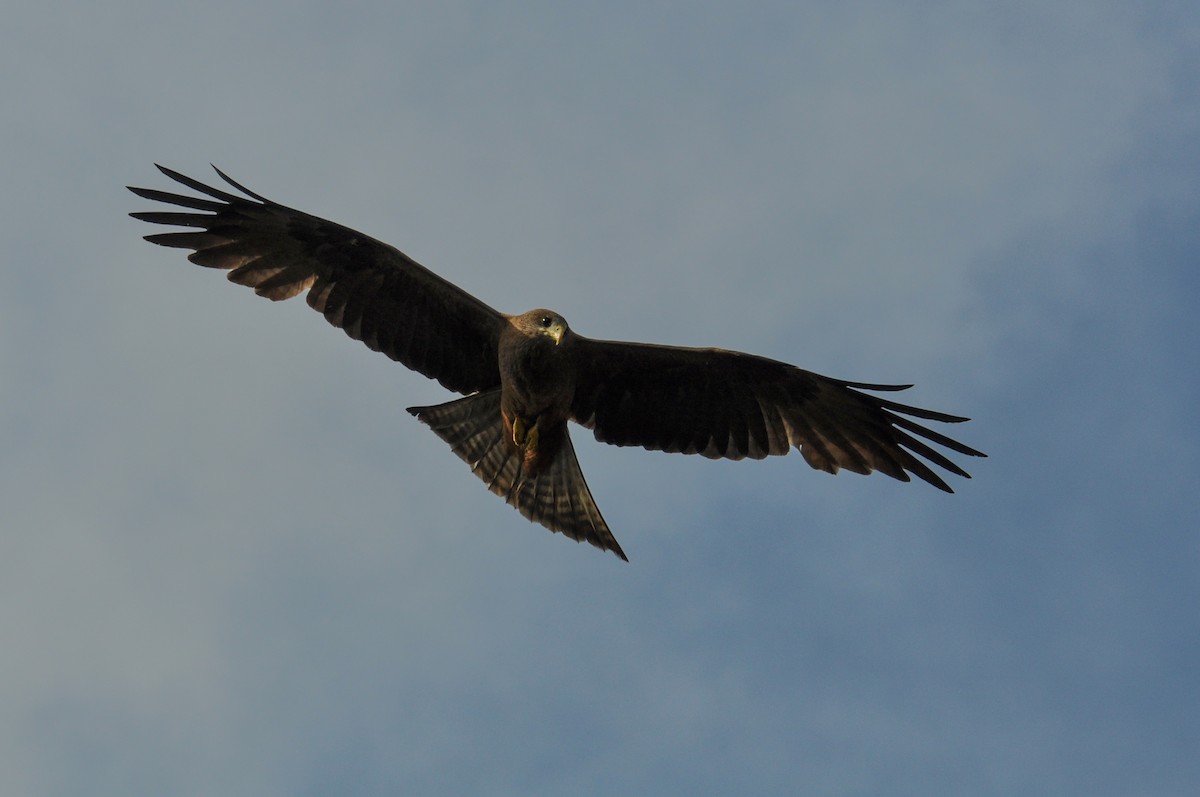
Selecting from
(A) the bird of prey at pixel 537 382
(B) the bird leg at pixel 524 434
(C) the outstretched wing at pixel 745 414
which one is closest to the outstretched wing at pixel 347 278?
(A) the bird of prey at pixel 537 382

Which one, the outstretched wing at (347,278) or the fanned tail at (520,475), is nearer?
the outstretched wing at (347,278)

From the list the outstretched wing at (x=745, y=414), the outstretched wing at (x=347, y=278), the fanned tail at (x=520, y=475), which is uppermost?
the outstretched wing at (x=745, y=414)

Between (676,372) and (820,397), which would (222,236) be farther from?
(820,397)

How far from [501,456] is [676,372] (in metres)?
1.36

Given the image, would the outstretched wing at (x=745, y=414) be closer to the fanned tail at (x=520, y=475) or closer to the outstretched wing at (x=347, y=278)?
the fanned tail at (x=520, y=475)

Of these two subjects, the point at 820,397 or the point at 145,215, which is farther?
the point at 820,397

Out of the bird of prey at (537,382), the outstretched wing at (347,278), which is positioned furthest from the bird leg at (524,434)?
the outstretched wing at (347,278)

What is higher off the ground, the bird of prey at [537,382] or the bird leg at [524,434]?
the bird of prey at [537,382]

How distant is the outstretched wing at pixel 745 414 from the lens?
10.5 metres

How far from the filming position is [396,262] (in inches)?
399

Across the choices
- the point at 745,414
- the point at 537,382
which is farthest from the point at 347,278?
the point at 745,414

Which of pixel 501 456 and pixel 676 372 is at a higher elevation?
pixel 676 372

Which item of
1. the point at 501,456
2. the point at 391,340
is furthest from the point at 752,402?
the point at 391,340

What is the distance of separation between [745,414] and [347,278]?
9.71 ft
